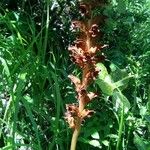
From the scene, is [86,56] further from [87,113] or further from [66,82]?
[66,82]

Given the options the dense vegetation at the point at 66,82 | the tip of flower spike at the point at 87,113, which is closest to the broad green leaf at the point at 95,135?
the dense vegetation at the point at 66,82

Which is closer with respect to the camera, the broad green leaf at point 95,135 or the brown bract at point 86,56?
the brown bract at point 86,56

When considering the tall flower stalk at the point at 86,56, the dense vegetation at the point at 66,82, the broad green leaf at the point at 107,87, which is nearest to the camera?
the tall flower stalk at the point at 86,56

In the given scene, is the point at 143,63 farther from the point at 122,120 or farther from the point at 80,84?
the point at 80,84

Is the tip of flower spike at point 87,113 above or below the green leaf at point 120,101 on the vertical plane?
below

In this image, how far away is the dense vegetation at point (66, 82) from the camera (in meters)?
1.80

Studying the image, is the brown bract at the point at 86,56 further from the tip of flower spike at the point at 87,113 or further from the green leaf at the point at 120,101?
the green leaf at the point at 120,101

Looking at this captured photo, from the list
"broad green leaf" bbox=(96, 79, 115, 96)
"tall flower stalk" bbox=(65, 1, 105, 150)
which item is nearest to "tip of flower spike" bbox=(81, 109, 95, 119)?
"tall flower stalk" bbox=(65, 1, 105, 150)

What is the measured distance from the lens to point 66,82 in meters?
2.05

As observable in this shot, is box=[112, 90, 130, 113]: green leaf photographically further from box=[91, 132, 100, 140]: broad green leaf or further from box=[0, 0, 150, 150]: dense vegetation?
box=[91, 132, 100, 140]: broad green leaf

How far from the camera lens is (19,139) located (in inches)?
74.9

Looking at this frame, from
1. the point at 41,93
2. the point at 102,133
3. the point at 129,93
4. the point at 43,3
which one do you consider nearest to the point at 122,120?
the point at 102,133

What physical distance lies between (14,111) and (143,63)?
62 cm

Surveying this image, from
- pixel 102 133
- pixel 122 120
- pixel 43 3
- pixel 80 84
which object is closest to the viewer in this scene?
pixel 80 84
